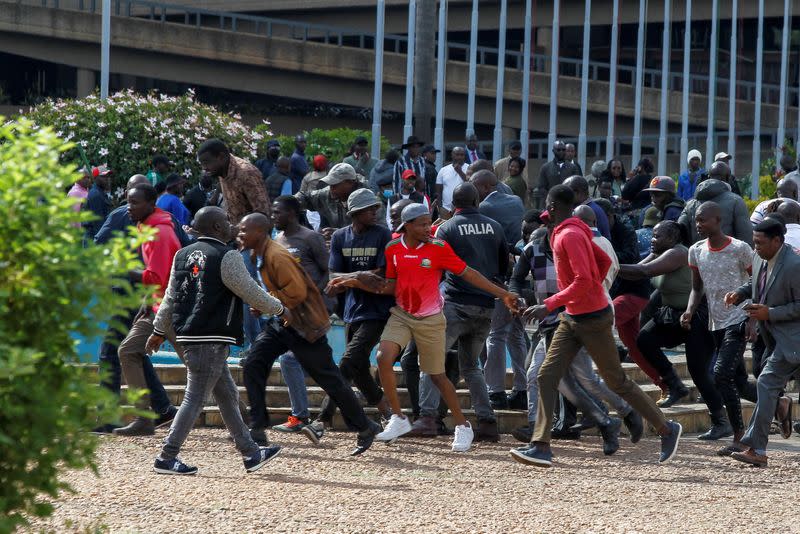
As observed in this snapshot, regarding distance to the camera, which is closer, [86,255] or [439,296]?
[86,255]

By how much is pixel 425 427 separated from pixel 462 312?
34.4 inches

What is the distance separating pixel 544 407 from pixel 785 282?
1696 millimetres

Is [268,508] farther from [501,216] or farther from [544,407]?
[501,216]

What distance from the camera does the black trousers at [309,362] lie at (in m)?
9.17

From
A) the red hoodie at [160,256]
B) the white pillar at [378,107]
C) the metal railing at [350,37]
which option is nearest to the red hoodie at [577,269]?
the red hoodie at [160,256]

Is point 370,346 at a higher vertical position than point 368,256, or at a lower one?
lower

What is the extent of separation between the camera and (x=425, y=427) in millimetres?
10180

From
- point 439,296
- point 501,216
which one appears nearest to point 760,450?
point 439,296

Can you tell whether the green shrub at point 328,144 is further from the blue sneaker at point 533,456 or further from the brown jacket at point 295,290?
the blue sneaker at point 533,456

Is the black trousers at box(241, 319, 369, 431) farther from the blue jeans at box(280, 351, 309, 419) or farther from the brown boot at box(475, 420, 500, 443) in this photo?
the brown boot at box(475, 420, 500, 443)

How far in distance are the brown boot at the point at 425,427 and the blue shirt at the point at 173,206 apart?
5445 millimetres

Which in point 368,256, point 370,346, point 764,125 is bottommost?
point 370,346

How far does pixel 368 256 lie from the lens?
9695mm

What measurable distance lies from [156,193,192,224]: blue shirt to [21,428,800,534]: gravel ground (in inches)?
205
